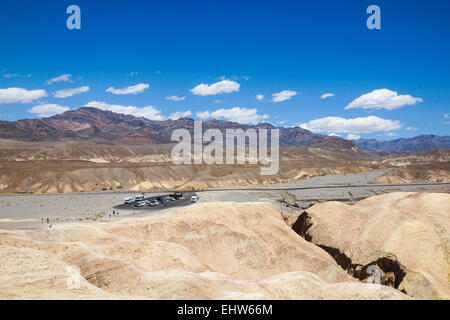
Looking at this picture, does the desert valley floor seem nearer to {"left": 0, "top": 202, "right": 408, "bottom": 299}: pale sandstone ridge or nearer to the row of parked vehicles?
{"left": 0, "top": 202, "right": 408, "bottom": 299}: pale sandstone ridge

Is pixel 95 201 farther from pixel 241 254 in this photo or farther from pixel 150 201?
pixel 241 254

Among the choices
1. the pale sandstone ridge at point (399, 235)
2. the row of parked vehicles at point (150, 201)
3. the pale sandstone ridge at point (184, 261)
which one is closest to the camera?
the pale sandstone ridge at point (184, 261)

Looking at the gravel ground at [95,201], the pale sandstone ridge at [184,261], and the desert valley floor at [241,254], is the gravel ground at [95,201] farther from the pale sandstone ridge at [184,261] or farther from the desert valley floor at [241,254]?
the pale sandstone ridge at [184,261]

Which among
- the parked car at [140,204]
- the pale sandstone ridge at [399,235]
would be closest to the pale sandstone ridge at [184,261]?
the pale sandstone ridge at [399,235]

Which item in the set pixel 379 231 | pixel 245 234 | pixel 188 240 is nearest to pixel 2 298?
pixel 188 240

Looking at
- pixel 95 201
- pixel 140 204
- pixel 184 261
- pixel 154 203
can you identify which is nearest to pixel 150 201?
pixel 154 203
